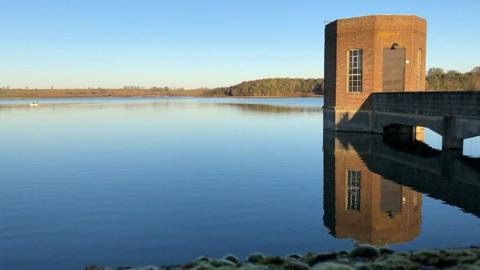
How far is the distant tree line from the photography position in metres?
122

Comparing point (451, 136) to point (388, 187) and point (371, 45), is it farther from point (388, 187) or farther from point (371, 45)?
point (371, 45)

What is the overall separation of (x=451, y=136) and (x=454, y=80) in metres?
114

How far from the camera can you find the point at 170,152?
29.2 m

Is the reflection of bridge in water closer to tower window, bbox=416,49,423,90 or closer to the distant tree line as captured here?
tower window, bbox=416,49,423,90

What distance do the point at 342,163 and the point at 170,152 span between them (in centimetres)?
1112

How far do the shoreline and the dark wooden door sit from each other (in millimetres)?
32041

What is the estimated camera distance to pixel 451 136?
27.3 m

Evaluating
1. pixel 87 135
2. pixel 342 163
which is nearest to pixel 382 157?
pixel 342 163

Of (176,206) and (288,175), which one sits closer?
(176,206)

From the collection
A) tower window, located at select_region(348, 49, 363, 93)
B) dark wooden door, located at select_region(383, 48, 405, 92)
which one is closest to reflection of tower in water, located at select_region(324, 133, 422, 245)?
tower window, located at select_region(348, 49, 363, 93)

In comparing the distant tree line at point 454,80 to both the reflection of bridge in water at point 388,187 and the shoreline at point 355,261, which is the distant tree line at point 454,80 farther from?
the shoreline at point 355,261

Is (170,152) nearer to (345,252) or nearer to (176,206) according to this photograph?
(176,206)

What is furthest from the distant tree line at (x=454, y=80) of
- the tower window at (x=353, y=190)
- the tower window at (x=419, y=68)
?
the tower window at (x=353, y=190)

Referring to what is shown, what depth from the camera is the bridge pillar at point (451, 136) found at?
2706cm
